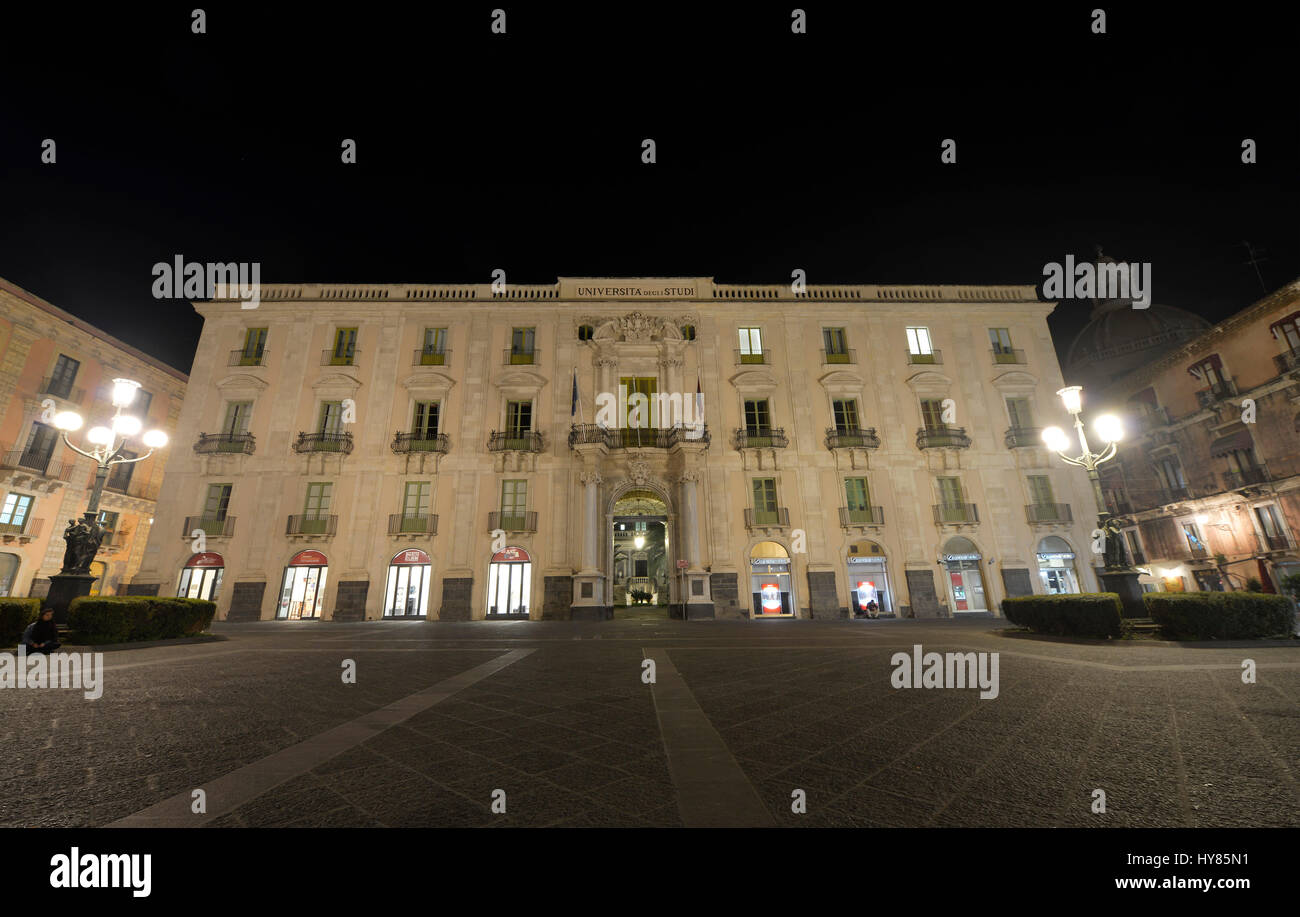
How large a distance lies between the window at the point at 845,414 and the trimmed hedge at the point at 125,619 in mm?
23311

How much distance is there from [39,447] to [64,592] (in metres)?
20.1

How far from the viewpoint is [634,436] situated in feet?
74.0

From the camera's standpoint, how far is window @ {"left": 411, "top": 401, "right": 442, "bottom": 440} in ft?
74.1

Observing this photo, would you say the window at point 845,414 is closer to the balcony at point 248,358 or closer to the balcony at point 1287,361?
the balcony at point 1287,361

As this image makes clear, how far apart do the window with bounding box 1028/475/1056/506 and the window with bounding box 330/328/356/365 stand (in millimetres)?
32408

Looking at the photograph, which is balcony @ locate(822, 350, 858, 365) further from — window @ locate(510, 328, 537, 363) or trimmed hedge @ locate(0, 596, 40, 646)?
trimmed hedge @ locate(0, 596, 40, 646)

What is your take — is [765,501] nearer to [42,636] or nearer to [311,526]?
[311,526]

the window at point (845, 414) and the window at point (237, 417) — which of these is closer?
the window at point (237, 417)

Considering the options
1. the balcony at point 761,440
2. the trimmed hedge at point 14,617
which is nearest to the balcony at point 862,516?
the balcony at point 761,440

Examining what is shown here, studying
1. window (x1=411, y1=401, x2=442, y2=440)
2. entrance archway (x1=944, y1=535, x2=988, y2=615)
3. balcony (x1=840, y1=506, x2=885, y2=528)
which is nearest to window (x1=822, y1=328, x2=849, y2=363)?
balcony (x1=840, y1=506, x2=885, y2=528)

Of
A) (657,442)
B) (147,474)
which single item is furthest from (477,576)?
(147,474)

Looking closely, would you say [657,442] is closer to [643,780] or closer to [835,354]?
[835,354]

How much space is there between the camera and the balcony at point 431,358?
77.7ft
